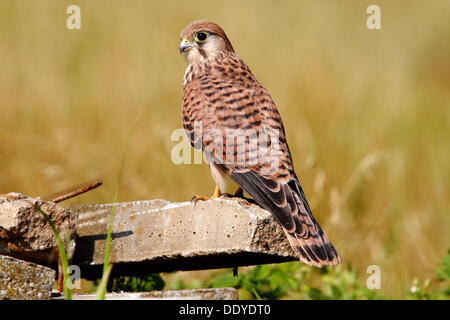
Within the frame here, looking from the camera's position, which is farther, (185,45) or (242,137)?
(185,45)

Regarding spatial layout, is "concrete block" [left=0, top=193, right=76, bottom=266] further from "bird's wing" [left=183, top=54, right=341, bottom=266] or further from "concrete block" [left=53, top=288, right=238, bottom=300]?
"bird's wing" [left=183, top=54, right=341, bottom=266]

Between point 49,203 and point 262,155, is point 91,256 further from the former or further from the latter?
point 262,155

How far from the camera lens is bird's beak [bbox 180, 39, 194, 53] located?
3.85m

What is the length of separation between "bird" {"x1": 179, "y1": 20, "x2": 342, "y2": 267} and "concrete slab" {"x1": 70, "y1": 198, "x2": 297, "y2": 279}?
4.3 inches

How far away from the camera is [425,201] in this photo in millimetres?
6348

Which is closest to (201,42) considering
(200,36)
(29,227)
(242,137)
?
(200,36)

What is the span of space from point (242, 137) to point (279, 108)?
363 cm

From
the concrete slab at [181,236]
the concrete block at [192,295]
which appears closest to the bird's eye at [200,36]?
the concrete slab at [181,236]

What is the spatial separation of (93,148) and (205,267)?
133 inches

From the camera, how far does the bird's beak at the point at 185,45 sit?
3.85 meters

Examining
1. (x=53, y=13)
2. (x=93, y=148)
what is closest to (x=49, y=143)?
(x=93, y=148)

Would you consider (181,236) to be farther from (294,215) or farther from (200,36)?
(200,36)

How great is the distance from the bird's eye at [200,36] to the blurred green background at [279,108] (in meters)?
1.53

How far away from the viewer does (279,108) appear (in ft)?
22.2
